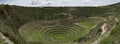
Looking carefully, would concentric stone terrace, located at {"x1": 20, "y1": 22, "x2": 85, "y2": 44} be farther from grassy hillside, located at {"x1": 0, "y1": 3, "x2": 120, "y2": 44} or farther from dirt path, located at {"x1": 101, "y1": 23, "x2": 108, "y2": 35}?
dirt path, located at {"x1": 101, "y1": 23, "x2": 108, "y2": 35}

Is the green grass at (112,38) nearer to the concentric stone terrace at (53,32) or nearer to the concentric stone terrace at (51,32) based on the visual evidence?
the concentric stone terrace at (53,32)

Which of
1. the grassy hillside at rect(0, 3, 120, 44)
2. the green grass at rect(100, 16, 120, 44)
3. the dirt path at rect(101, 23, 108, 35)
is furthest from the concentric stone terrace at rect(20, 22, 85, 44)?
the green grass at rect(100, 16, 120, 44)

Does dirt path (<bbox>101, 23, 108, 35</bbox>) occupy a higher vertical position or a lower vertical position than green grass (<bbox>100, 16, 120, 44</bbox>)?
lower

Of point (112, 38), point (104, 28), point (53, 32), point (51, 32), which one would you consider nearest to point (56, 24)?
point (53, 32)

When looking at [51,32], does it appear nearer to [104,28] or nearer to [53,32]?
[53,32]

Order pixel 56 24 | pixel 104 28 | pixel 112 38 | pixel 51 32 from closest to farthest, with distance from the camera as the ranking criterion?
pixel 112 38 < pixel 104 28 < pixel 51 32 < pixel 56 24

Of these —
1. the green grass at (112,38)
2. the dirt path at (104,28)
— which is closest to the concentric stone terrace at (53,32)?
the dirt path at (104,28)

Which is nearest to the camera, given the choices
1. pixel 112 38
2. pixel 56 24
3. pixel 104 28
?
pixel 112 38

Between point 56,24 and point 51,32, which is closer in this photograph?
point 51,32
